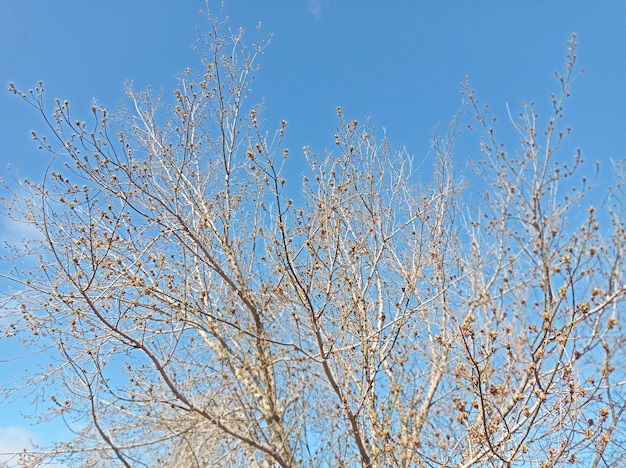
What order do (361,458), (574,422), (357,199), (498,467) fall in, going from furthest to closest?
(357,199)
(361,458)
(498,467)
(574,422)

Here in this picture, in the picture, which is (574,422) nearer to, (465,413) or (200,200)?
(465,413)

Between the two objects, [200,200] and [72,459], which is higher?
[200,200]

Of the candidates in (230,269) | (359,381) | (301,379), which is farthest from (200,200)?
(359,381)

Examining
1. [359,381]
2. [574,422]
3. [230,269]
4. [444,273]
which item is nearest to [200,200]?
[230,269]

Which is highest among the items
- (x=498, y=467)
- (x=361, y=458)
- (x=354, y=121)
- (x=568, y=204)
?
(x=354, y=121)

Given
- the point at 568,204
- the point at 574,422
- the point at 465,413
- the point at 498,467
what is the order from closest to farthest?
the point at 465,413 → the point at 574,422 → the point at 498,467 → the point at 568,204

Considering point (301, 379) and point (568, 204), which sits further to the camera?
point (568, 204)

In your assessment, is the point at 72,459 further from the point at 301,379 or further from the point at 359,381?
the point at 359,381

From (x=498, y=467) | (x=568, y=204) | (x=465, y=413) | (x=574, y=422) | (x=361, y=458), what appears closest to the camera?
(x=465, y=413)

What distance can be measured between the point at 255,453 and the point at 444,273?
3.12 metres

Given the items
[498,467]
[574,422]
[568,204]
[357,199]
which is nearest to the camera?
[574,422]

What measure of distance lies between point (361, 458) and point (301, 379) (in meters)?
0.88

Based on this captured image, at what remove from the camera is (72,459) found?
4484 millimetres

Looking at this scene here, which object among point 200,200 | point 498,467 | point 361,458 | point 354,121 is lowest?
point 498,467
